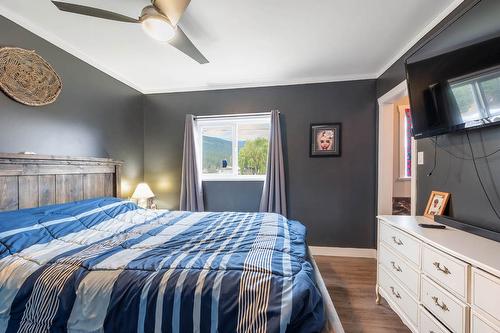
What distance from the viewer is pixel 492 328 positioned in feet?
Answer: 2.99

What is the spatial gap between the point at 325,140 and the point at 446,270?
2122 mm

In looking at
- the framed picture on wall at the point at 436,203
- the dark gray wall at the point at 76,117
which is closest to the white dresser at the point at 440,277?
the framed picture on wall at the point at 436,203

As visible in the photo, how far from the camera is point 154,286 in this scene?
100 cm

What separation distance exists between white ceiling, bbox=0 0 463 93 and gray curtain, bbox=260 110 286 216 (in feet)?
2.46

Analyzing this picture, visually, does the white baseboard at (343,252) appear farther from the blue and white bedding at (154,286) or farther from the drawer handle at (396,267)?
the blue and white bedding at (154,286)

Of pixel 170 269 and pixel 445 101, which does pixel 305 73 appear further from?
pixel 170 269

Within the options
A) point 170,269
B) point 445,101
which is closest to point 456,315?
point 445,101

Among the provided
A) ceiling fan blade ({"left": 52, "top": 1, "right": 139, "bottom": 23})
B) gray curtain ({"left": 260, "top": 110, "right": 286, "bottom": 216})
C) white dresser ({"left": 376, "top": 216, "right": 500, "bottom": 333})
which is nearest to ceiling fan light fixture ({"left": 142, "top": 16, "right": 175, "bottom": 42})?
ceiling fan blade ({"left": 52, "top": 1, "right": 139, "bottom": 23})

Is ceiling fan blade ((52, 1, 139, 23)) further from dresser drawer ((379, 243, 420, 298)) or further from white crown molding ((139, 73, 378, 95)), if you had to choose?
dresser drawer ((379, 243, 420, 298))

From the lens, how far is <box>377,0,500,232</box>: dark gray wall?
1.20 metres

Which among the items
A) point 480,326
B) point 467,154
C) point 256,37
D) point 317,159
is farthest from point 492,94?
point 317,159

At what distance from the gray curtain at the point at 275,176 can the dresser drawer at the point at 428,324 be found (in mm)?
1818

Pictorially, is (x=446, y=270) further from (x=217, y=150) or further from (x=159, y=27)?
(x=217, y=150)

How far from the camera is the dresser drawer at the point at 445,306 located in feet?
3.45
